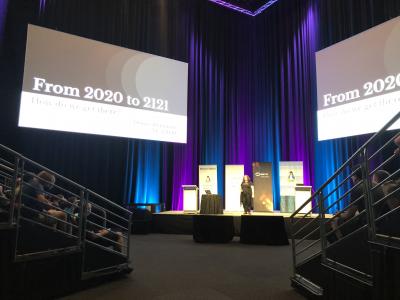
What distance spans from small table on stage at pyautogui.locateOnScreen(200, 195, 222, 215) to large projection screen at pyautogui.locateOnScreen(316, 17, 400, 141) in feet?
9.77

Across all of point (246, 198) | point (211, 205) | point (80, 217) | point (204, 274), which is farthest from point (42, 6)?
point (204, 274)

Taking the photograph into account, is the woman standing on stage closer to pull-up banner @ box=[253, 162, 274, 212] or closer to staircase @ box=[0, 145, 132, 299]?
pull-up banner @ box=[253, 162, 274, 212]

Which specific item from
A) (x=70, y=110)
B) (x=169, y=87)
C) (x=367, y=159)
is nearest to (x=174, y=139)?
(x=169, y=87)

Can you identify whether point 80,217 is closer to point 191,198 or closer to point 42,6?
point 191,198

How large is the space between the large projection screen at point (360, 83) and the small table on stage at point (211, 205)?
9.77 feet

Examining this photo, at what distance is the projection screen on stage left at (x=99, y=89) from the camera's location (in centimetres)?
629

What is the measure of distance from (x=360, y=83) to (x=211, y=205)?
4069 millimetres

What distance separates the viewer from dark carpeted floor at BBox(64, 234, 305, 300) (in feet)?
10.6

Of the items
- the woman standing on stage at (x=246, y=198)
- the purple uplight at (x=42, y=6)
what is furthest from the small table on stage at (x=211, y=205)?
the purple uplight at (x=42, y=6)

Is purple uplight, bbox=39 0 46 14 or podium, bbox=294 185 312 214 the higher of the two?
purple uplight, bbox=39 0 46 14

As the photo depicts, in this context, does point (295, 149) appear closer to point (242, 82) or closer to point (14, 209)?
point (242, 82)

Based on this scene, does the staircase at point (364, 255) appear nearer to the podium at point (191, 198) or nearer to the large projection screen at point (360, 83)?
the large projection screen at point (360, 83)

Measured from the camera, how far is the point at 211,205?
22.0 ft

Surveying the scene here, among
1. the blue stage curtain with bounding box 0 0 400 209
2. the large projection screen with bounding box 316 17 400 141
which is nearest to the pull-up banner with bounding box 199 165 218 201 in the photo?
the blue stage curtain with bounding box 0 0 400 209
